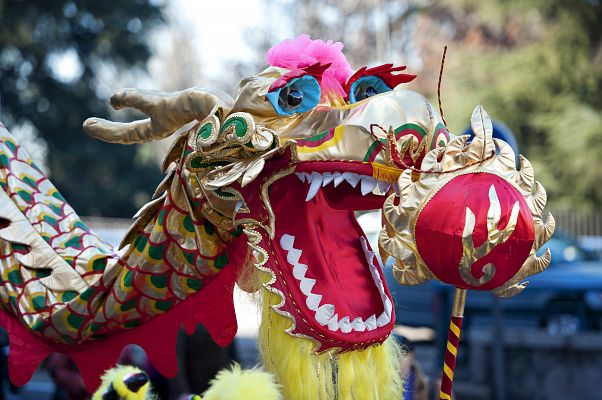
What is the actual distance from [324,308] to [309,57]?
744 mm

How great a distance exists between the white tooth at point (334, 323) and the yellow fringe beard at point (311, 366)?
A: 78 millimetres

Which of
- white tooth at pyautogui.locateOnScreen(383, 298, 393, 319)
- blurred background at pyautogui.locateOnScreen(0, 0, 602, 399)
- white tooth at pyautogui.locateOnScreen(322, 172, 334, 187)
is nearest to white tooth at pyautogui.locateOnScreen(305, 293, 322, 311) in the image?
white tooth at pyautogui.locateOnScreen(383, 298, 393, 319)

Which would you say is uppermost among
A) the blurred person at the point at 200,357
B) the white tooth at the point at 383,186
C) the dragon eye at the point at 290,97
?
the dragon eye at the point at 290,97

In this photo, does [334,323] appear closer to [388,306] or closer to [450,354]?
[388,306]

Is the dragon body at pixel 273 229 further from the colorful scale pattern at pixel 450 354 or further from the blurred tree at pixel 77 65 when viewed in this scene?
the blurred tree at pixel 77 65

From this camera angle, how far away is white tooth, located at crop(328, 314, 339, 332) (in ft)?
7.39

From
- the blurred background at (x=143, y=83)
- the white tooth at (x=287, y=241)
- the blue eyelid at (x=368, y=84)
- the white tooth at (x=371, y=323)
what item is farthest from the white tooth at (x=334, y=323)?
the blurred background at (x=143, y=83)

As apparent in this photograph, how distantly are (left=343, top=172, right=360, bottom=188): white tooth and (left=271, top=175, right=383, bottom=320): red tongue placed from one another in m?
0.11

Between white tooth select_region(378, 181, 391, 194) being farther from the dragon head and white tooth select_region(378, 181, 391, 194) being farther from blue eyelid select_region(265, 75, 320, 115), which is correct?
blue eyelid select_region(265, 75, 320, 115)

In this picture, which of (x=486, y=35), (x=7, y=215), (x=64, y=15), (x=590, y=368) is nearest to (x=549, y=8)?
(x=486, y=35)

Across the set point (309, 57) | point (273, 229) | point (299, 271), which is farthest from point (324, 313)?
point (309, 57)

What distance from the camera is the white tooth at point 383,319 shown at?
2.34m

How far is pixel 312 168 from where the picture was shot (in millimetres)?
2221

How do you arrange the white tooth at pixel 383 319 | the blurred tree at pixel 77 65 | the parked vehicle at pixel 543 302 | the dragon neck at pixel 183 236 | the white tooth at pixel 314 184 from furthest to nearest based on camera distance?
the blurred tree at pixel 77 65, the parked vehicle at pixel 543 302, the dragon neck at pixel 183 236, the white tooth at pixel 383 319, the white tooth at pixel 314 184
